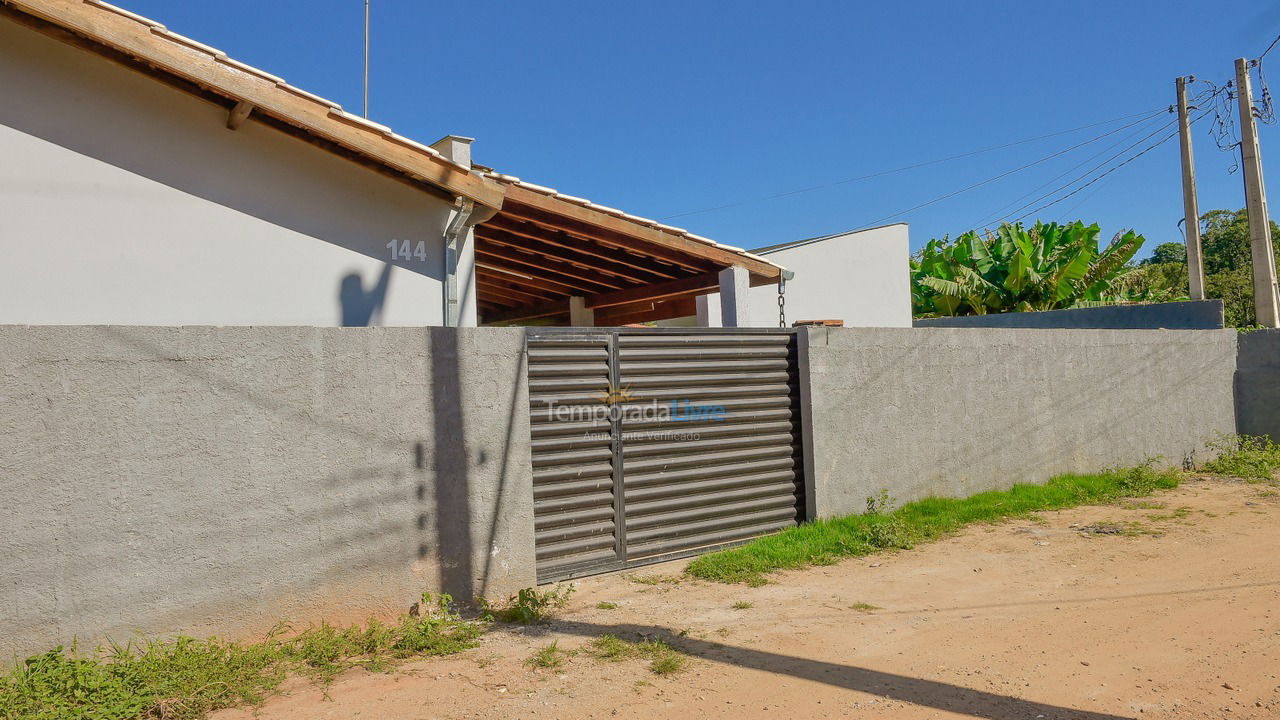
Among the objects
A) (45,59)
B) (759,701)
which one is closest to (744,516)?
(759,701)

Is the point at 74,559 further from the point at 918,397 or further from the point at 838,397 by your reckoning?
the point at 918,397

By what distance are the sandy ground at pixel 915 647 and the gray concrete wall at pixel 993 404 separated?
1313mm

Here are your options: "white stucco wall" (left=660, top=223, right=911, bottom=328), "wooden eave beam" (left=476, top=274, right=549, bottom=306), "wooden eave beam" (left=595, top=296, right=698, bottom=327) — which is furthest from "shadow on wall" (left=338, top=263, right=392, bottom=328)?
"white stucco wall" (left=660, top=223, right=911, bottom=328)

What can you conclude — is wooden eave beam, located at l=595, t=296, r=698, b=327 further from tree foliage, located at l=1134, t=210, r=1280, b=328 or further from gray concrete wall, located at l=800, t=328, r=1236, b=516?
tree foliage, located at l=1134, t=210, r=1280, b=328

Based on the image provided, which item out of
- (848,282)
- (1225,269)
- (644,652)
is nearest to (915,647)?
(644,652)

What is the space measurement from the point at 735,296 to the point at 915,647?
14.8 feet

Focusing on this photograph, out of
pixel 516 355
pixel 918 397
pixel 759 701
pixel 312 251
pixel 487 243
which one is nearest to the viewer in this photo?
pixel 759 701

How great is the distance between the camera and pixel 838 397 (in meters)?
7.13

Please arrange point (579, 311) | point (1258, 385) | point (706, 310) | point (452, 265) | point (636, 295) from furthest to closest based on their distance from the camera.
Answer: point (579, 311) < point (1258, 385) < point (636, 295) < point (706, 310) < point (452, 265)

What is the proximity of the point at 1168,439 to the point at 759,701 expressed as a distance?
9.40 meters

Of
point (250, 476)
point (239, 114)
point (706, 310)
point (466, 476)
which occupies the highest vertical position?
point (239, 114)

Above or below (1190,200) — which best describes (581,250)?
below

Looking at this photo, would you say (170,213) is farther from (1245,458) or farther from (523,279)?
(1245,458)

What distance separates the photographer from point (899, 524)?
6.82m
